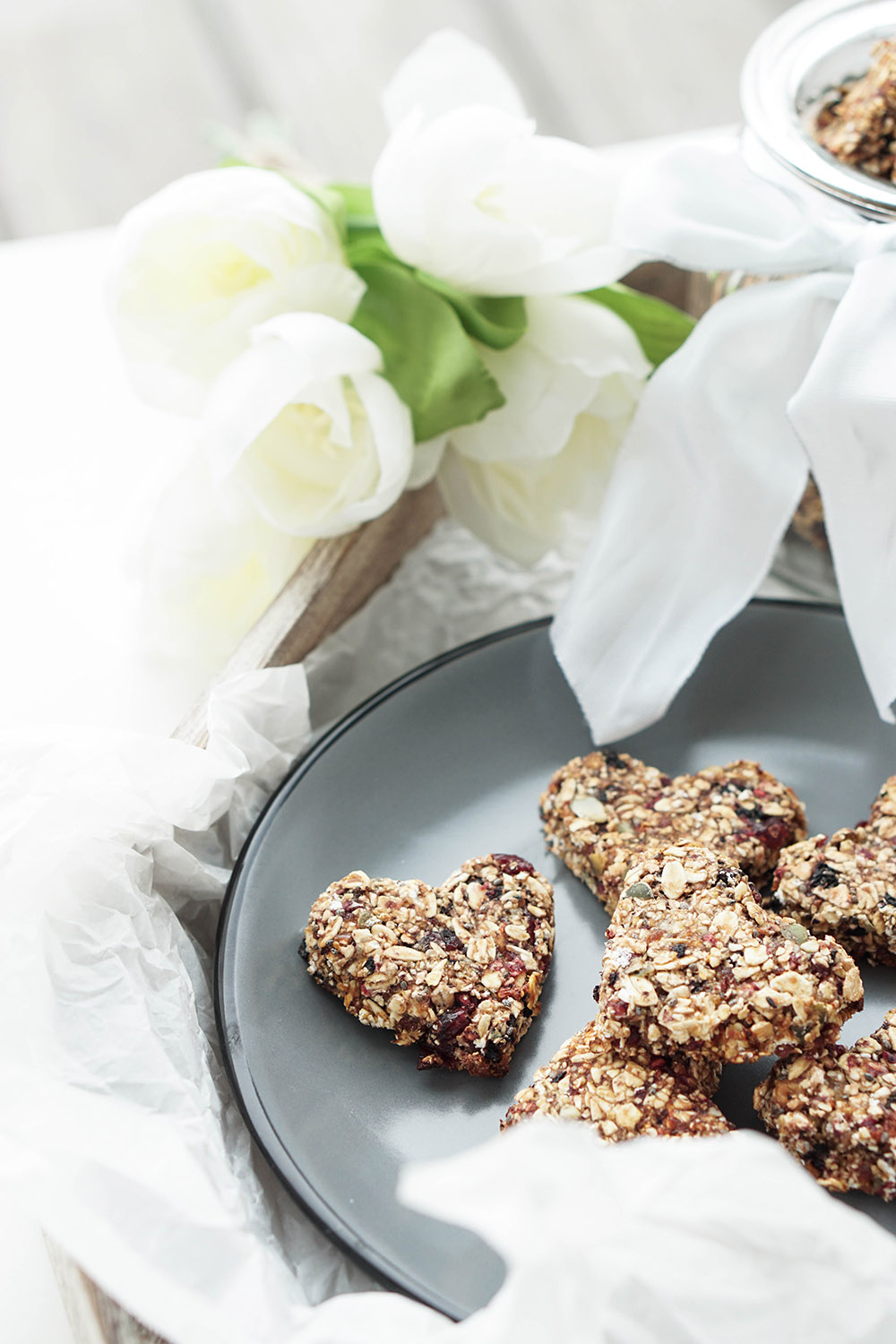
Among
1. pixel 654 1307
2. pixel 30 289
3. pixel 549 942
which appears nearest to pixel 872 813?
pixel 549 942

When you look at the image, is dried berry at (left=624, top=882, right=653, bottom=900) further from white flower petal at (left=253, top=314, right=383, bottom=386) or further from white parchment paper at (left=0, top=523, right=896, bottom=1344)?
white flower petal at (left=253, top=314, right=383, bottom=386)

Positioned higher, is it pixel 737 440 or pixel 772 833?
pixel 737 440

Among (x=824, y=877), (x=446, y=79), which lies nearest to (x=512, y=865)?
(x=824, y=877)

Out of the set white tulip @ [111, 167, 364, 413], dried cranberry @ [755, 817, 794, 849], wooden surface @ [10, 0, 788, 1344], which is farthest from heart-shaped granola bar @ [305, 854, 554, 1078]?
wooden surface @ [10, 0, 788, 1344]

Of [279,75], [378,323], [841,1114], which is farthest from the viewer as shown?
[279,75]

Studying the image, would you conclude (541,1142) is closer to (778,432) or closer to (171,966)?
(171,966)

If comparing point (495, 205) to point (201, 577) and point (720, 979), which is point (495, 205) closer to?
point (201, 577)

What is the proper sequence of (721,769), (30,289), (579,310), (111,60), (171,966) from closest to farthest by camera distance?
1. (171,966)
2. (721,769)
3. (579,310)
4. (30,289)
5. (111,60)
